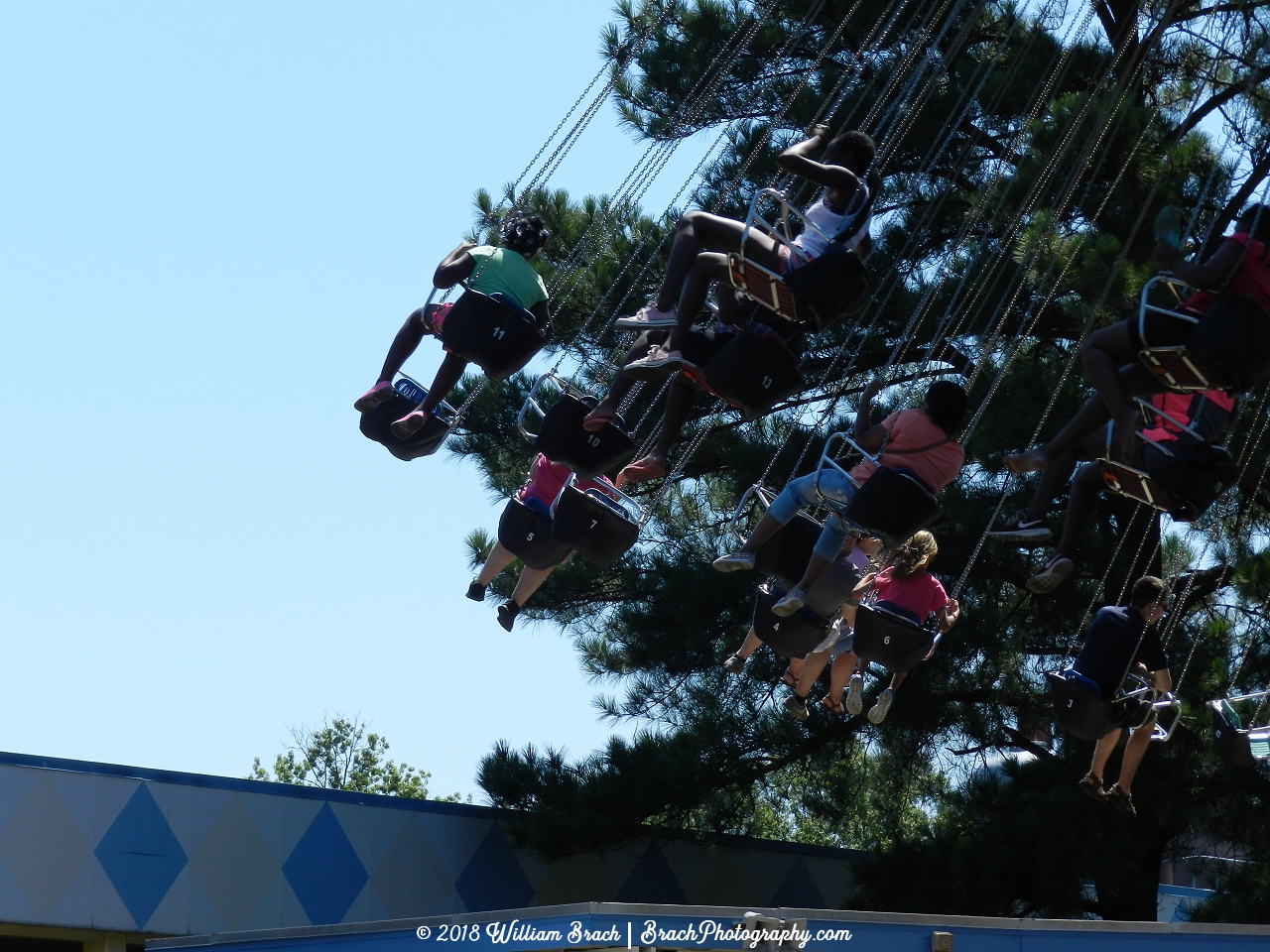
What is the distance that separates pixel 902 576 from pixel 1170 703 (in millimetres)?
1512

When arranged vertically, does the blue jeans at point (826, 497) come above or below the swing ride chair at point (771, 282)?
below

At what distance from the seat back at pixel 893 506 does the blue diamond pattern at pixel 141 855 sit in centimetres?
599

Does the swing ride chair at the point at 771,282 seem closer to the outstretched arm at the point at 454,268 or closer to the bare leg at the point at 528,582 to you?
the outstretched arm at the point at 454,268

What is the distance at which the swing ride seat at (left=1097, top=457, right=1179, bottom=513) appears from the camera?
8.48m

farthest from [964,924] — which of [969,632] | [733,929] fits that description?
[969,632]

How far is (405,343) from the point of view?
32.2 feet

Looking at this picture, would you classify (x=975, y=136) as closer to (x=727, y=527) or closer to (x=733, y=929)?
(x=727, y=527)

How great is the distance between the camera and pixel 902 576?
9.51m

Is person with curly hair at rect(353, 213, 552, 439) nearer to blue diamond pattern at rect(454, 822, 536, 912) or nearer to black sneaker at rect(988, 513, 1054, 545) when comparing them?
black sneaker at rect(988, 513, 1054, 545)

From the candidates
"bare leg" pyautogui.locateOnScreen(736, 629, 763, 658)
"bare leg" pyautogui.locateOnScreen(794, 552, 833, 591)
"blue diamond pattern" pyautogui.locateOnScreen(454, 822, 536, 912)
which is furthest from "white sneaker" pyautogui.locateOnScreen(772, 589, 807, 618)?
"blue diamond pattern" pyautogui.locateOnScreen(454, 822, 536, 912)

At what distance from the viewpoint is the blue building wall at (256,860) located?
40.4 ft

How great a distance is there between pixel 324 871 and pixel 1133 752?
228 inches

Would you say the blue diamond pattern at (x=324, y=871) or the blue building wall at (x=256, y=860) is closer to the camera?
the blue building wall at (x=256, y=860)

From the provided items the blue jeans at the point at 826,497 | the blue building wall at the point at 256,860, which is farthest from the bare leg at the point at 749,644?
the blue building wall at the point at 256,860
